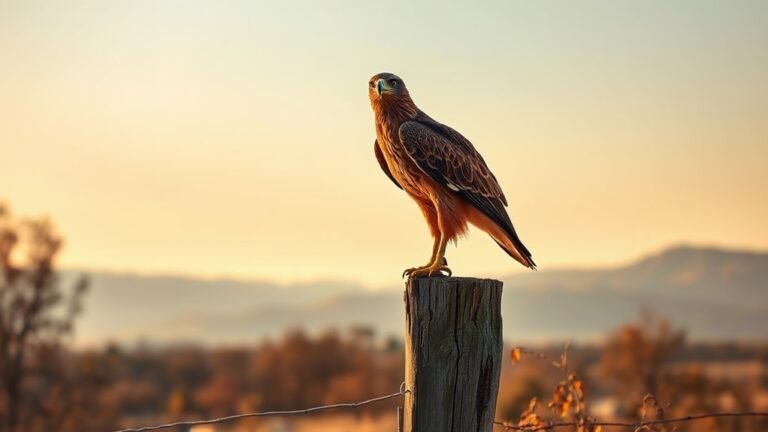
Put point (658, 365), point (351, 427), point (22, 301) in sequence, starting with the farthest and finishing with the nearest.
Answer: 1. point (351, 427)
2. point (658, 365)
3. point (22, 301)

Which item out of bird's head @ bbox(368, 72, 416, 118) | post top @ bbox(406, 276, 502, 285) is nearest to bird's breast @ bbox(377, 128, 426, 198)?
bird's head @ bbox(368, 72, 416, 118)

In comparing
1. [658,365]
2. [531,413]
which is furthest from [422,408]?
[658,365]

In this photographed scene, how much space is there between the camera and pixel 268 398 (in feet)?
131

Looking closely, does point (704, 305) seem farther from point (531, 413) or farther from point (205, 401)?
point (531, 413)

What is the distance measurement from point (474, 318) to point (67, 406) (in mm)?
22312

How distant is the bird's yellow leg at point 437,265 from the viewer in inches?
223

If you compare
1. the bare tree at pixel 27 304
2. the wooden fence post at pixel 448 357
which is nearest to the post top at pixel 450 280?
the wooden fence post at pixel 448 357

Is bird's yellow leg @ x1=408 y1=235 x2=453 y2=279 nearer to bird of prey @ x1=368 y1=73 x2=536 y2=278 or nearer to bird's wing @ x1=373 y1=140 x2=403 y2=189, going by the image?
bird of prey @ x1=368 y1=73 x2=536 y2=278

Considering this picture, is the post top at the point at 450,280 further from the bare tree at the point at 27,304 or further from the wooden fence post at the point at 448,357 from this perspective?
the bare tree at the point at 27,304

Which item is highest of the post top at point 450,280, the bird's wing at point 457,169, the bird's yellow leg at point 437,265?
the bird's wing at point 457,169

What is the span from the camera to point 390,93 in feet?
21.7

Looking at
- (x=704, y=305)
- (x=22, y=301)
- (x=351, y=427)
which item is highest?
(x=704, y=305)

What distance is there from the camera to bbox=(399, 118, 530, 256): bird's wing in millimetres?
6242

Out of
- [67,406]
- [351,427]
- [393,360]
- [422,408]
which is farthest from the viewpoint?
[393,360]
